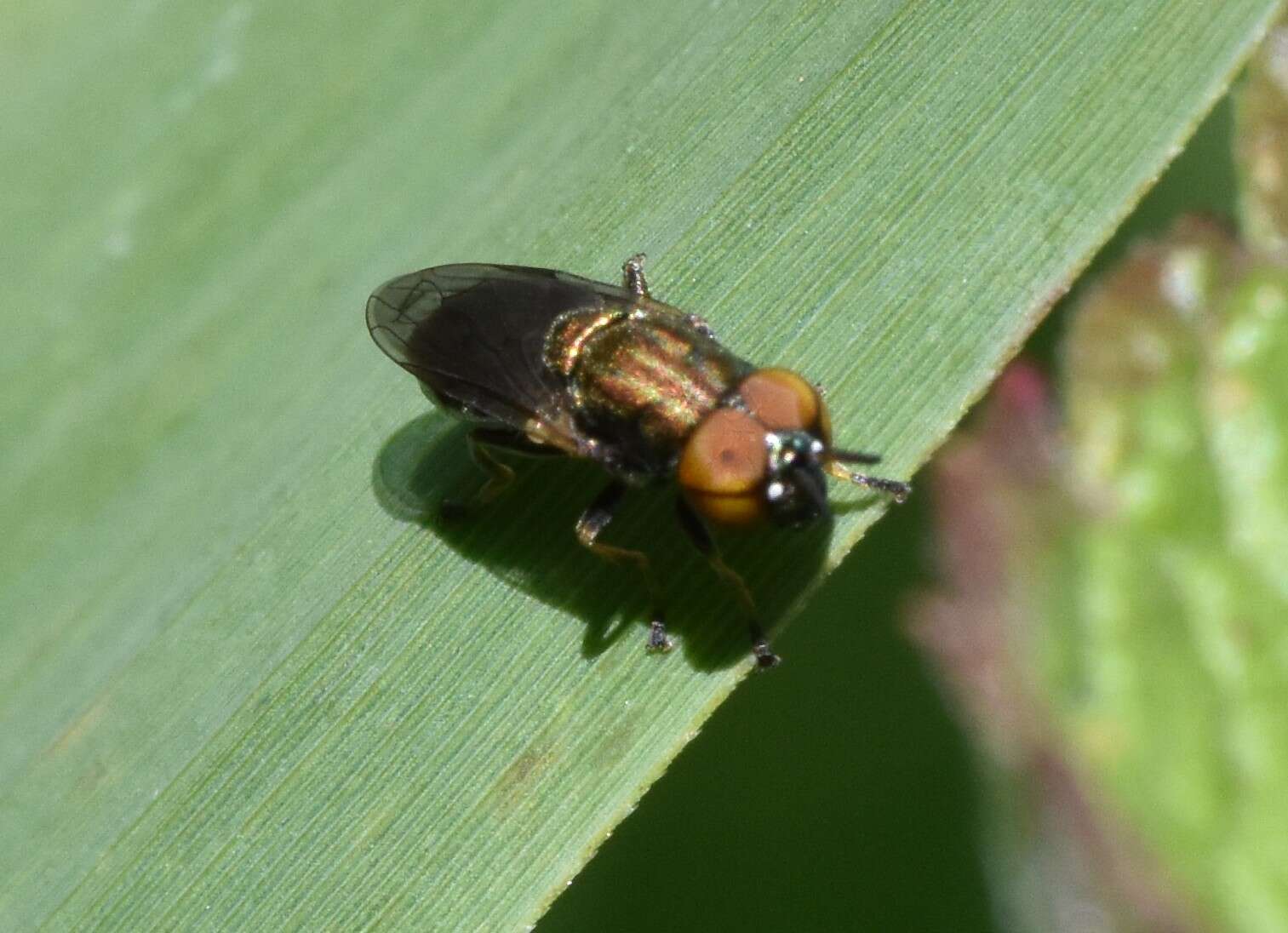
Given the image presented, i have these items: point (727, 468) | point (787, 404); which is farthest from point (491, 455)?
point (787, 404)

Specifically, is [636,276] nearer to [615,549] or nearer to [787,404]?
[787,404]

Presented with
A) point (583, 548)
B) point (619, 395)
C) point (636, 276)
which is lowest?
point (583, 548)

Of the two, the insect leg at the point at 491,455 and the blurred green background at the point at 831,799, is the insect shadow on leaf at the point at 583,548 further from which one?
the blurred green background at the point at 831,799

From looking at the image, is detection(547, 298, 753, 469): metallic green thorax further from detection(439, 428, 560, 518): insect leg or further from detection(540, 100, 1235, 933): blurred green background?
detection(540, 100, 1235, 933): blurred green background

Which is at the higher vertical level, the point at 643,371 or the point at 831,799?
the point at 643,371

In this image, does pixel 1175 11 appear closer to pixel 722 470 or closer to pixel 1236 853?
pixel 722 470

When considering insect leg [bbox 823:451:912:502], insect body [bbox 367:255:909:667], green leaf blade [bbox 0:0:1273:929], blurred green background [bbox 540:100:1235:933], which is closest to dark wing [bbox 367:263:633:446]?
insect body [bbox 367:255:909:667]

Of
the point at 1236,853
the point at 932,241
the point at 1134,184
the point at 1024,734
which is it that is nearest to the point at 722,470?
the point at 932,241
